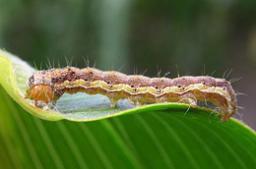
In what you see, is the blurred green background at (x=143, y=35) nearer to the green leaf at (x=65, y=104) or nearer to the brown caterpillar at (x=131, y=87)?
the brown caterpillar at (x=131, y=87)

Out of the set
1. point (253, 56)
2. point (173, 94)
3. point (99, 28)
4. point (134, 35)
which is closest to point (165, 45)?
point (134, 35)

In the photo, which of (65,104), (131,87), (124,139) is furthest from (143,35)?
(124,139)

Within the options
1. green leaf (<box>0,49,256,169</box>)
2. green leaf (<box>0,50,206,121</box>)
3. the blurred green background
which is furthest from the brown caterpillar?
the blurred green background

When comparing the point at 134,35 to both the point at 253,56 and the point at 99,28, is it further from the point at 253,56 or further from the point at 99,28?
the point at 99,28

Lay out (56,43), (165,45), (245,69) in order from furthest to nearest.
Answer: (245,69)
(165,45)
(56,43)

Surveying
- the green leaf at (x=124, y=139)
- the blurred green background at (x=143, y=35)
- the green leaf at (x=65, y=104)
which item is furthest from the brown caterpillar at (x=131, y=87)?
the blurred green background at (x=143, y=35)

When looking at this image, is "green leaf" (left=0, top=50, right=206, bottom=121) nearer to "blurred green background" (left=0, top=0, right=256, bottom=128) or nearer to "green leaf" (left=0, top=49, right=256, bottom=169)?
"green leaf" (left=0, top=49, right=256, bottom=169)
